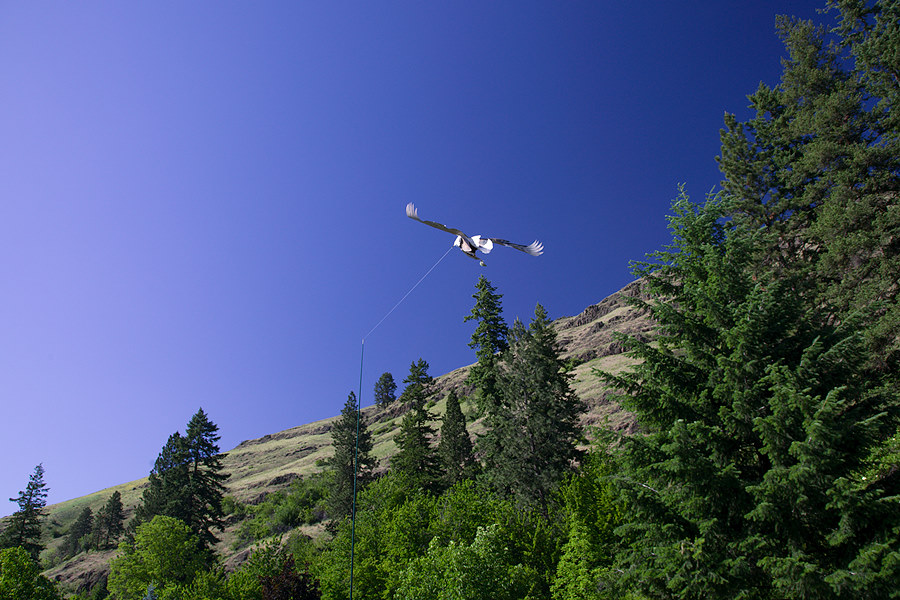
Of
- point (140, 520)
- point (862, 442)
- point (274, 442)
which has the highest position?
point (274, 442)

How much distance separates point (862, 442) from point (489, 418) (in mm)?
27667

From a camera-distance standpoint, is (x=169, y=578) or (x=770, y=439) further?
(x=169, y=578)

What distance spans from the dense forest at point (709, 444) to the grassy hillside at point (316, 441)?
19.9 metres

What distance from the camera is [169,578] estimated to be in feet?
120


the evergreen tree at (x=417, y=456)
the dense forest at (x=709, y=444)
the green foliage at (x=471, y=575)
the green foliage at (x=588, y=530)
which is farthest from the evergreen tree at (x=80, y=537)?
the green foliage at (x=588, y=530)

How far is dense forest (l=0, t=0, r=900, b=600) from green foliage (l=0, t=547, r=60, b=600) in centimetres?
16

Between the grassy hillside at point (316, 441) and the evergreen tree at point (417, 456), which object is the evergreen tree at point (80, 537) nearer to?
the grassy hillside at point (316, 441)

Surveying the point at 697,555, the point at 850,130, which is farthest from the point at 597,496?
the point at 850,130

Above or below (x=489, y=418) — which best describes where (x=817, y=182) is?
above

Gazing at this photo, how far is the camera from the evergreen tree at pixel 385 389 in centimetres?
15200

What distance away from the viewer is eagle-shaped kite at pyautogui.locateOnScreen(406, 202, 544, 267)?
10719 millimetres

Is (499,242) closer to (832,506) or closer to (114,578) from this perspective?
(832,506)

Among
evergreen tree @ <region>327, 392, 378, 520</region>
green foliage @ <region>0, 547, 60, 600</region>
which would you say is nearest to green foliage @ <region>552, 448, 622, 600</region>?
evergreen tree @ <region>327, 392, 378, 520</region>

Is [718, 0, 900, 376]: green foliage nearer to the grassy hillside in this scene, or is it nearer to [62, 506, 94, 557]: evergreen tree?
the grassy hillside
